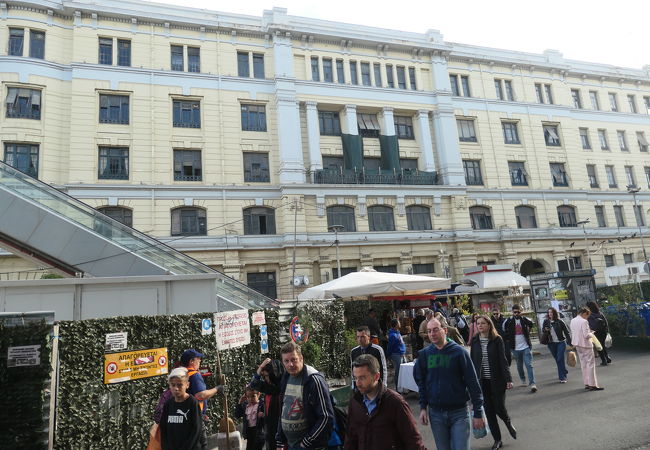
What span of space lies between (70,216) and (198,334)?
6.86 metres

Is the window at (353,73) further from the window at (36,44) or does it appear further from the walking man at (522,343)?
the walking man at (522,343)

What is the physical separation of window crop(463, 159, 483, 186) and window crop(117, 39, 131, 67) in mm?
25183

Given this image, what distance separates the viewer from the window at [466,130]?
33.8 m

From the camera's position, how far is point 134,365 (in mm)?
8398

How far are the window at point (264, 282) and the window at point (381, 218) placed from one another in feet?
25.5

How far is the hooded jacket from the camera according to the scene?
5.21m

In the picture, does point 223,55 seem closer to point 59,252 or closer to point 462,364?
point 59,252

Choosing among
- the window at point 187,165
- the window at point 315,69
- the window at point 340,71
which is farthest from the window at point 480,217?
the window at point 187,165

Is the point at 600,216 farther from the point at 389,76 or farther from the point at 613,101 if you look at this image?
the point at 389,76

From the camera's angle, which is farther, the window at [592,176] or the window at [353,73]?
the window at [592,176]

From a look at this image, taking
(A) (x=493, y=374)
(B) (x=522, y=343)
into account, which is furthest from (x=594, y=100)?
(A) (x=493, y=374)

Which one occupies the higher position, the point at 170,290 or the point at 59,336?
the point at 170,290

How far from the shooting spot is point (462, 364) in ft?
17.4

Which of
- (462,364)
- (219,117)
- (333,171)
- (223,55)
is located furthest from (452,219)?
(462,364)
